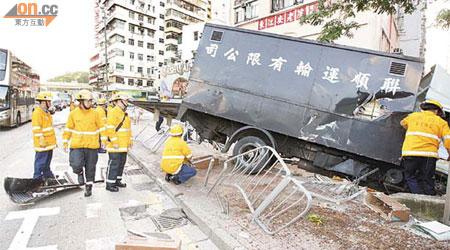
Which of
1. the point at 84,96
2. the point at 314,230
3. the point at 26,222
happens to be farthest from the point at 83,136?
the point at 314,230

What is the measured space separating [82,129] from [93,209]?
53.9 inches

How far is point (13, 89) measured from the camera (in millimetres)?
12367

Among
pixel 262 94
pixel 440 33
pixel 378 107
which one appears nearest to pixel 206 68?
pixel 262 94

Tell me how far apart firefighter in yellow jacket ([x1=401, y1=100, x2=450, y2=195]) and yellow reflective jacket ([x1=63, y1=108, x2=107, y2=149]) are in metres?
5.27

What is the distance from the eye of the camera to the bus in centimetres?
1159

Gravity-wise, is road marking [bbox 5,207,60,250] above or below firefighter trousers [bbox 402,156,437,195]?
below

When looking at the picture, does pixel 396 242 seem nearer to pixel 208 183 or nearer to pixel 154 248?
pixel 154 248

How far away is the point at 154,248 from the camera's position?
240 cm

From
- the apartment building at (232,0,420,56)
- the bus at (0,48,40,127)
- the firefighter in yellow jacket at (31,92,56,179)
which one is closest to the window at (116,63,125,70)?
→ the bus at (0,48,40,127)

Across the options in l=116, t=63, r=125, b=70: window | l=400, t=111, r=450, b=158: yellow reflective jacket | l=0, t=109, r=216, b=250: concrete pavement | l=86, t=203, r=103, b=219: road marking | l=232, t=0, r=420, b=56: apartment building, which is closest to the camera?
l=0, t=109, r=216, b=250: concrete pavement

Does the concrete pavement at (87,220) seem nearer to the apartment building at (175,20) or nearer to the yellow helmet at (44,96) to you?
the yellow helmet at (44,96)

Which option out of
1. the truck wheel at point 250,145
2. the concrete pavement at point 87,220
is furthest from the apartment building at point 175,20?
the concrete pavement at point 87,220

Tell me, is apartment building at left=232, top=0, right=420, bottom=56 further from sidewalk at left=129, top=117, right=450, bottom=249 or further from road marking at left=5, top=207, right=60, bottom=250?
road marking at left=5, top=207, right=60, bottom=250

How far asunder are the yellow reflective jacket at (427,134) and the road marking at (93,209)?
196 inches
